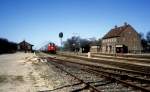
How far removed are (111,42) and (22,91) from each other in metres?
89.3

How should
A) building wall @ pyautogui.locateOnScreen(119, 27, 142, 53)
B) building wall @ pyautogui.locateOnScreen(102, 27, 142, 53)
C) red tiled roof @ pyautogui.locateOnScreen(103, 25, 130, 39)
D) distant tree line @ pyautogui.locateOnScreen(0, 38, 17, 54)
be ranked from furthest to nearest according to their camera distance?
distant tree line @ pyautogui.locateOnScreen(0, 38, 17, 54), red tiled roof @ pyautogui.locateOnScreen(103, 25, 130, 39), building wall @ pyautogui.locateOnScreen(119, 27, 142, 53), building wall @ pyautogui.locateOnScreen(102, 27, 142, 53)

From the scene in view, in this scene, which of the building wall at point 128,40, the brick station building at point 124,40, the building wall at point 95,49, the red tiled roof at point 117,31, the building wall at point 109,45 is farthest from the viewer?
the building wall at point 95,49

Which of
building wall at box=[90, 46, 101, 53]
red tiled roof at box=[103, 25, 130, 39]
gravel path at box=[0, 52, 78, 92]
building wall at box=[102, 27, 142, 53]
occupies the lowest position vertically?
gravel path at box=[0, 52, 78, 92]

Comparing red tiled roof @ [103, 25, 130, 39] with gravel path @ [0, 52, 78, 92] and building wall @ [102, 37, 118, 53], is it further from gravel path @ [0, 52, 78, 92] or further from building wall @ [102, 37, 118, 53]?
gravel path @ [0, 52, 78, 92]

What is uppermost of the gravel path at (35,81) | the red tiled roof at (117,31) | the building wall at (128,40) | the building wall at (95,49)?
the red tiled roof at (117,31)

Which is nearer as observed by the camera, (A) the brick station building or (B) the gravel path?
(B) the gravel path

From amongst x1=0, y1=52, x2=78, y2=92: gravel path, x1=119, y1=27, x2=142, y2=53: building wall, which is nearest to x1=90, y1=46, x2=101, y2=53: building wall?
x1=119, y1=27, x2=142, y2=53: building wall

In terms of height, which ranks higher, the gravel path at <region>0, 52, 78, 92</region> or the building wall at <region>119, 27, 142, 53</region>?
the building wall at <region>119, 27, 142, 53</region>

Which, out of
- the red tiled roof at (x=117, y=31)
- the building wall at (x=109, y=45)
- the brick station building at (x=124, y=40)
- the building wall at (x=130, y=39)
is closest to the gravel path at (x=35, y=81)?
the brick station building at (x=124, y=40)

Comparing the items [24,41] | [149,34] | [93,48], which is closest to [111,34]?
[93,48]

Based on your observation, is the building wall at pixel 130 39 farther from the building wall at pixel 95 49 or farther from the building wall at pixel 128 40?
the building wall at pixel 95 49

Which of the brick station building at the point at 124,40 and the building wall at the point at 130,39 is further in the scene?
the building wall at the point at 130,39

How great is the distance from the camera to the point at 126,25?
315ft

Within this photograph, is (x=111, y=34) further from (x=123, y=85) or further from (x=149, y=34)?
(x=123, y=85)
